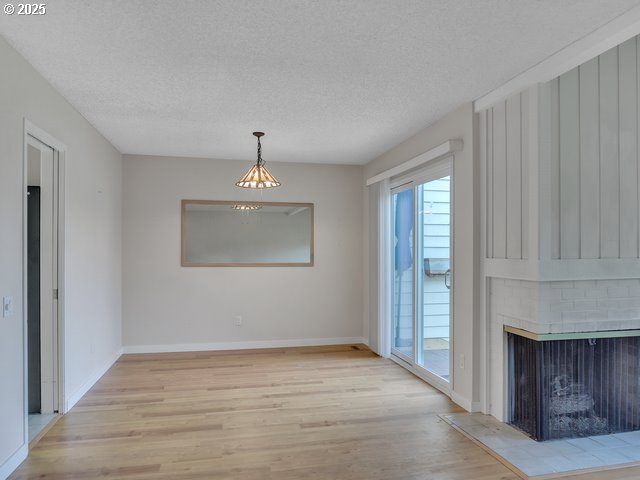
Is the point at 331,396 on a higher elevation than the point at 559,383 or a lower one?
lower

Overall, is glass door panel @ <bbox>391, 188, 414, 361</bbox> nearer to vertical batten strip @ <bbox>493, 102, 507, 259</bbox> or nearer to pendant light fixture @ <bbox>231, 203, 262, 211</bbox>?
vertical batten strip @ <bbox>493, 102, 507, 259</bbox>

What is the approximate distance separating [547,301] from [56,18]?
3417mm

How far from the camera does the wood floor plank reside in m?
2.62

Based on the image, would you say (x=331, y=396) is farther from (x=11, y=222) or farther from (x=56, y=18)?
(x=56, y=18)

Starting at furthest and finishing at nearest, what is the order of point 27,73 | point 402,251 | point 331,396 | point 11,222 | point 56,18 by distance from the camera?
point 402,251
point 331,396
point 27,73
point 11,222
point 56,18

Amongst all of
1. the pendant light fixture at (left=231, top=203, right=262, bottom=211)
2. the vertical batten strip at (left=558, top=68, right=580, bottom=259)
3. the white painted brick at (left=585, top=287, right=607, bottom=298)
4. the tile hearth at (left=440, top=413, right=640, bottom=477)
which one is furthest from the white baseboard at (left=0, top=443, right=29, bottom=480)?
the white painted brick at (left=585, top=287, right=607, bottom=298)

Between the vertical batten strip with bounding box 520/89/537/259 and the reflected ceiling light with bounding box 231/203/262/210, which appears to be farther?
the reflected ceiling light with bounding box 231/203/262/210

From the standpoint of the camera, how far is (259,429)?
10.5ft

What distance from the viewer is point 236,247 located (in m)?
5.79

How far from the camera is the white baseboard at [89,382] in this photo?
360 cm

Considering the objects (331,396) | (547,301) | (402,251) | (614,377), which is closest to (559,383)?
(614,377)

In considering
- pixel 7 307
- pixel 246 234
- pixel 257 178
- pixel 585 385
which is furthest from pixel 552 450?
pixel 246 234

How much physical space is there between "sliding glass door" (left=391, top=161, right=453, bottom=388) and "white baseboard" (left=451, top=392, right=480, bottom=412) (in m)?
0.25

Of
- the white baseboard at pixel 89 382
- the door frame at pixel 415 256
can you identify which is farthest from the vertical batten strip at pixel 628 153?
the white baseboard at pixel 89 382
